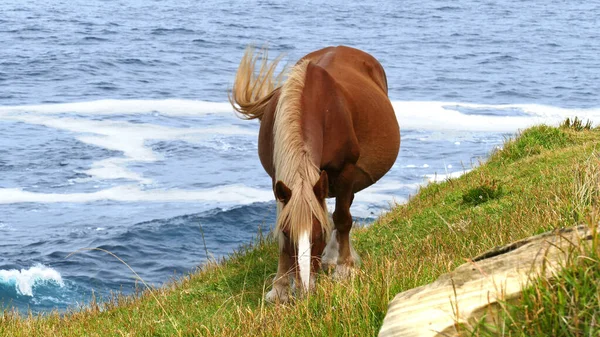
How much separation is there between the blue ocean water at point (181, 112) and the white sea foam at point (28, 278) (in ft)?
0.12

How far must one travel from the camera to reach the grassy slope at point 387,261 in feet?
16.2

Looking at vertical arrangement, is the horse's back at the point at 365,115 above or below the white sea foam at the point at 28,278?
above

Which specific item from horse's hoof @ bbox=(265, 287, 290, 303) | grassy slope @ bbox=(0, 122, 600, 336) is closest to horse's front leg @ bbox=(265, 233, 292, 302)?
horse's hoof @ bbox=(265, 287, 290, 303)

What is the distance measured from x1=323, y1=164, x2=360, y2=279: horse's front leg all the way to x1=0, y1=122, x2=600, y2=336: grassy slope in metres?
0.22

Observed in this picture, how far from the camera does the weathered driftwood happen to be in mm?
3447

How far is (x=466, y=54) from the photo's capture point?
149 feet

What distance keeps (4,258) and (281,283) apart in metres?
11.2

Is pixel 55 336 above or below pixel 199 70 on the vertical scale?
above

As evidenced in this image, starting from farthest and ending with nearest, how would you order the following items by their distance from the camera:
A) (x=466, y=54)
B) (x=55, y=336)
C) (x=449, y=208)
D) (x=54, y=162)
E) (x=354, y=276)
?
(x=466, y=54), (x=54, y=162), (x=449, y=208), (x=55, y=336), (x=354, y=276)

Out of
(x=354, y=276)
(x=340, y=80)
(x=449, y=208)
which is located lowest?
(x=449, y=208)

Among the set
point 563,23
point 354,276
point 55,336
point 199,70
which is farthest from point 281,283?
point 563,23

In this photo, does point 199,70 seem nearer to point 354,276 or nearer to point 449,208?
point 449,208

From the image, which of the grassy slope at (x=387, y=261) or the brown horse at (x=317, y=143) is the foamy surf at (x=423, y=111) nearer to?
the grassy slope at (x=387, y=261)

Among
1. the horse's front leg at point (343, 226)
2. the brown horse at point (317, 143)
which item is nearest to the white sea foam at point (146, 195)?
the brown horse at point (317, 143)
